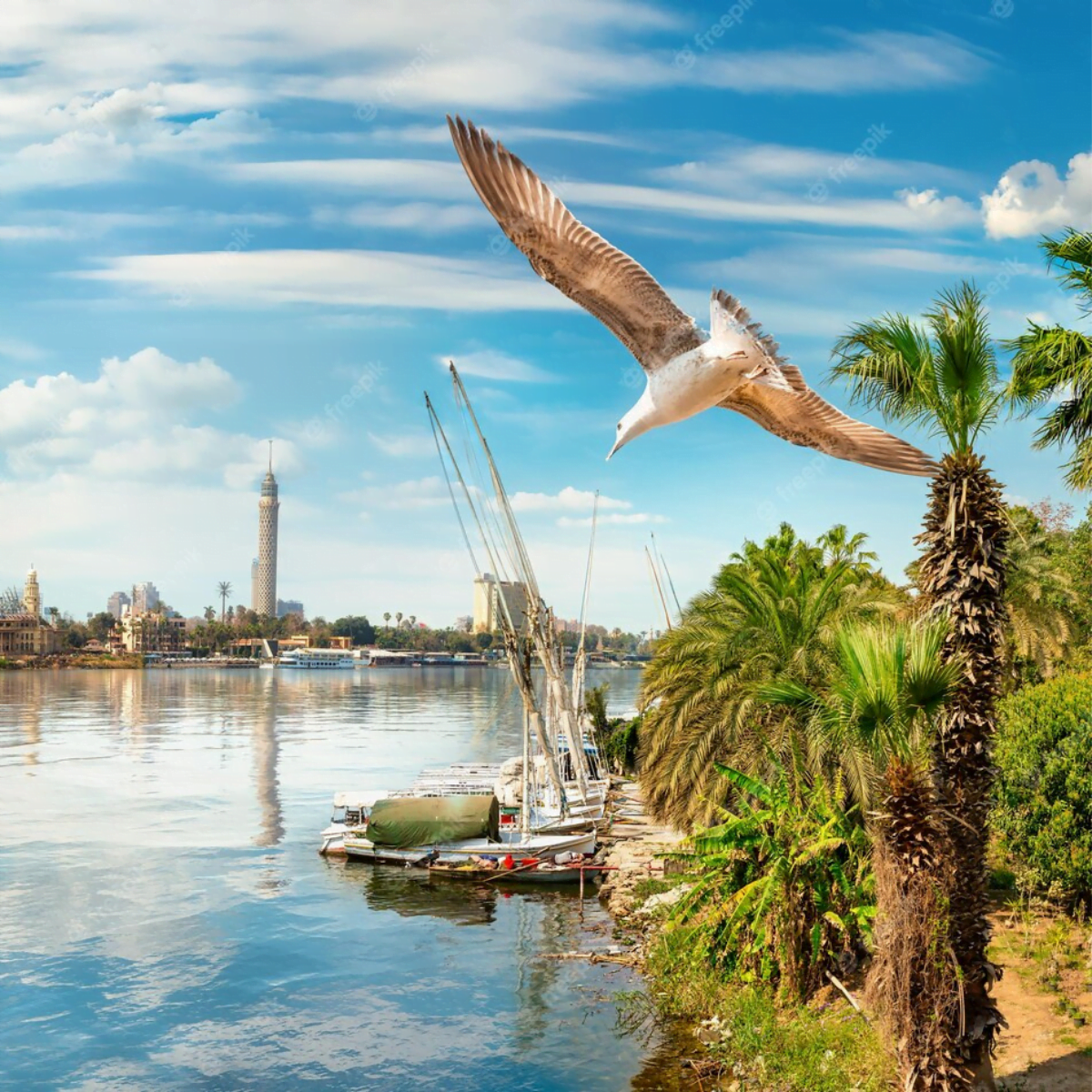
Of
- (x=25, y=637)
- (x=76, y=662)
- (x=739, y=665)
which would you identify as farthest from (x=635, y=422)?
(x=25, y=637)

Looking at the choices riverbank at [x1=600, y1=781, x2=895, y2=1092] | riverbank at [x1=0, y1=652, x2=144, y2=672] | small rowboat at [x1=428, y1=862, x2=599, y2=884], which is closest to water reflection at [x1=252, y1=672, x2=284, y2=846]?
small rowboat at [x1=428, y1=862, x2=599, y2=884]

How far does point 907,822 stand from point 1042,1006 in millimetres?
5424

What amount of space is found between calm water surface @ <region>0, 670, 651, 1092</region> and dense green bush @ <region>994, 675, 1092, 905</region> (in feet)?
21.4

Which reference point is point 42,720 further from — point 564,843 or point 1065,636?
point 1065,636

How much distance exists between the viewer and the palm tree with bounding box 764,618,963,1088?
9.63 metres

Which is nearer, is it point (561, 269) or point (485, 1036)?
point (561, 269)

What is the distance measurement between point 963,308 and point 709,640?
11916 millimetres

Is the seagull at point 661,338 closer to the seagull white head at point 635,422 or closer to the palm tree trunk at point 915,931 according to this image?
the seagull white head at point 635,422

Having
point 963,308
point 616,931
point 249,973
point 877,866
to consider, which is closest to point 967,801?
point 877,866

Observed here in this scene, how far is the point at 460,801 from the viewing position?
105 ft

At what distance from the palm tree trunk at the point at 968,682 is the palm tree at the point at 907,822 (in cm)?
16

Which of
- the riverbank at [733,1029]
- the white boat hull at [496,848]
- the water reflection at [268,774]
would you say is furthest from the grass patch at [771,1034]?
the water reflection at [268,774]

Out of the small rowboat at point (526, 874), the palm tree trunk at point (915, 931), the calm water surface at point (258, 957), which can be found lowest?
the calm water surface at point (258, 957)

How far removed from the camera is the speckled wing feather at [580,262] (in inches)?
288
